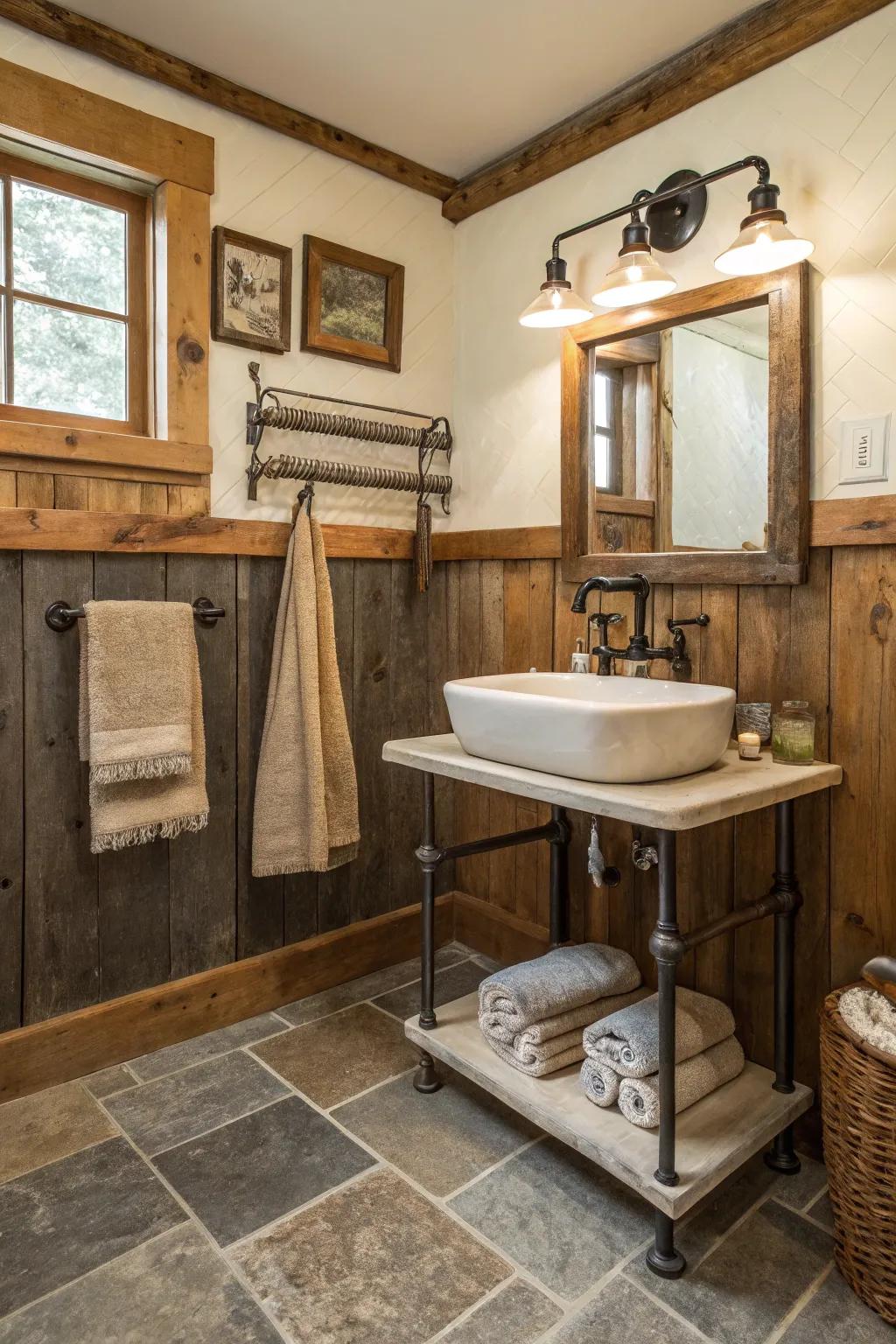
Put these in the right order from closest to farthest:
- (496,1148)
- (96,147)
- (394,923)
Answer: (496,1148), (96,147), (394,923)

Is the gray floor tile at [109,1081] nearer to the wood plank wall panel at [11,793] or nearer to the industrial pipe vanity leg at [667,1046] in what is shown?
the wood plank wall panel at [11,793]

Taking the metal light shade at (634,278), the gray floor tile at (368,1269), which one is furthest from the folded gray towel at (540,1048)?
the metal light shade at (634,278)

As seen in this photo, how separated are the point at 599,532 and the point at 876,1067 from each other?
130 cm

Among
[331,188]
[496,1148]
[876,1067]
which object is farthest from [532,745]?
[331,188]

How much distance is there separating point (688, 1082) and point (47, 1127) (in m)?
1.29

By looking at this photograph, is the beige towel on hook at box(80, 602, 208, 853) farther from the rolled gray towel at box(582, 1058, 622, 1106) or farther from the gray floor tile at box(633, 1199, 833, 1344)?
the gray floor tile at box(633, 1199, 833, 1344)

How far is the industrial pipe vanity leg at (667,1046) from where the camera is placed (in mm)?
1378

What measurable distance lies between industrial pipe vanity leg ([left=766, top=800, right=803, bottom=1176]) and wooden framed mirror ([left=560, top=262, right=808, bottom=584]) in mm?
511

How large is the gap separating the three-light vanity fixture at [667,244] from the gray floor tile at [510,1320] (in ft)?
5.98

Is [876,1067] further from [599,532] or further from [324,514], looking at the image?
[324,514]

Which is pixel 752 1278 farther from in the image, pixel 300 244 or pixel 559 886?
pixel 300 244

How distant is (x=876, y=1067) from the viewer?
1.27 metres

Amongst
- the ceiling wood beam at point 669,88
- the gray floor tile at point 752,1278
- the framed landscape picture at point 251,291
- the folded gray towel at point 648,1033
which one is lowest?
the gray floor tile at point 752,1278

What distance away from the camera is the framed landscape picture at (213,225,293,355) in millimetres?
2066
